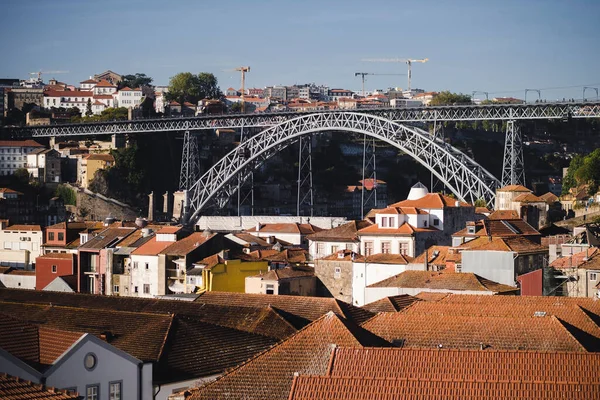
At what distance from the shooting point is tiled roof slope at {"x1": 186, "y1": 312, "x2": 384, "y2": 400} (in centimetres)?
2311

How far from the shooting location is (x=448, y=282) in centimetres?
4328

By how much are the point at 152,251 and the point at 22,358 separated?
37.6 metres

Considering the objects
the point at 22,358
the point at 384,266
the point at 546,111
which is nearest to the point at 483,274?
the point at 384,266

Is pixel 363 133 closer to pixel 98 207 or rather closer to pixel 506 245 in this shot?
pixel 98 207

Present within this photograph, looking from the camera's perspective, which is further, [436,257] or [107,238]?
[107,238]

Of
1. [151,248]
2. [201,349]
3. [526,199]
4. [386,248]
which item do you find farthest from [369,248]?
[201,349]

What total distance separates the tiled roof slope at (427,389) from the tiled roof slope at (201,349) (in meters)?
8.34

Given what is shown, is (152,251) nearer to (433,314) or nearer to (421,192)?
(421,192)

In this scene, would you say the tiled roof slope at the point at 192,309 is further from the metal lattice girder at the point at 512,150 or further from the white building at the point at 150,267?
the metal lattice girder at the point at 512,150

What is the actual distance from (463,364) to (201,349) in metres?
8.88

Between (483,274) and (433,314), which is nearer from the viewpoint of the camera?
(433,314)

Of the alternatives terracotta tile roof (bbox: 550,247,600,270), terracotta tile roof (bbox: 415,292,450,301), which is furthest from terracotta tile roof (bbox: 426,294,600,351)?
terracotta tile roof (bbox: 550,247,600,270)

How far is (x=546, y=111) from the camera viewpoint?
103 metres

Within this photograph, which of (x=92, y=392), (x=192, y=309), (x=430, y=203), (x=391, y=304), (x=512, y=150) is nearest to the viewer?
(x=92, y=392)
